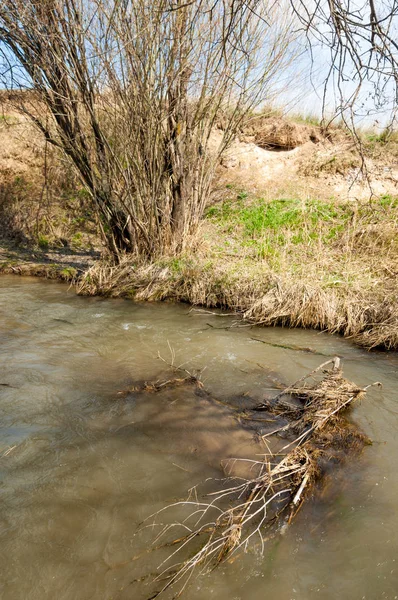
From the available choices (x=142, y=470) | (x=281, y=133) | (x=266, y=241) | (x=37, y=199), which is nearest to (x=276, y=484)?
(x=142, y=470)

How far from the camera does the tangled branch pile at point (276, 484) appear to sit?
215 cm

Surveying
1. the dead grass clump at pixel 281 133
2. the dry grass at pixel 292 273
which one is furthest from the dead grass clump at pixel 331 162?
the dry grass at pixel 292 273

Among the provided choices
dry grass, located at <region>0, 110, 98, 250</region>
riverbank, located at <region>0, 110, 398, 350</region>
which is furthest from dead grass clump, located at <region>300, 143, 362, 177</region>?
dry grass, located at <region>0, 110, 98, 250</region>

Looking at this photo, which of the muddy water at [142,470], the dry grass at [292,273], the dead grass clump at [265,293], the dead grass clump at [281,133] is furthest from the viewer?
the dead grass clump at [281,133]

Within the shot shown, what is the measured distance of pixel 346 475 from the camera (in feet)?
9.12

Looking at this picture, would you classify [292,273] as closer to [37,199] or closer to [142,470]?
[142,470]

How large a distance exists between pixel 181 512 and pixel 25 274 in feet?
23.4

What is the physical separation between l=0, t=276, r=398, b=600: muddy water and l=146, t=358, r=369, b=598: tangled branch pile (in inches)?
3.6

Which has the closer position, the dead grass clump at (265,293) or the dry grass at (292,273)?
the dead grass clump at (265,293)

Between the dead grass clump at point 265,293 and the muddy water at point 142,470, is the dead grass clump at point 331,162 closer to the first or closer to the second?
the dead grass clump at point 265,293

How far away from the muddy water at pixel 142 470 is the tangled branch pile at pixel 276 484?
9 cm

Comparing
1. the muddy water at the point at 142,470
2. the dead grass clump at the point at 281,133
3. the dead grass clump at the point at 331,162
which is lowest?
the muddy water at the point at 142,470

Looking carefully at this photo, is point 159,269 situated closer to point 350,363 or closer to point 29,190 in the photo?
point 350,363

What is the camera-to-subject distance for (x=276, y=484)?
2.52 metres
